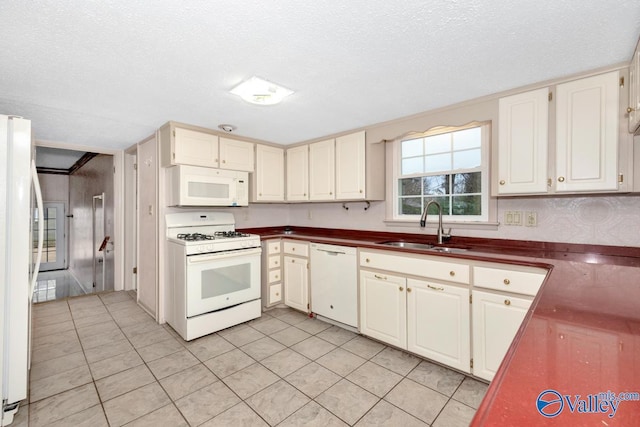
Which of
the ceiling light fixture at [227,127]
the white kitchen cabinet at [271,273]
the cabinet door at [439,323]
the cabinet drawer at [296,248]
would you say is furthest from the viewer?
the white kitchen cabinet at [271,273]

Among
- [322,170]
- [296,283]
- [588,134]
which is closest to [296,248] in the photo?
[296,283]

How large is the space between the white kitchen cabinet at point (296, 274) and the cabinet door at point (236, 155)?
3.43 feet

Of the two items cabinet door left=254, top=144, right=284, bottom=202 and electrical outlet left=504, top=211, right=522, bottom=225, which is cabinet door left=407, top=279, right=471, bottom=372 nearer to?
electrical outlet left=504, top=211, right=522, bottom=225

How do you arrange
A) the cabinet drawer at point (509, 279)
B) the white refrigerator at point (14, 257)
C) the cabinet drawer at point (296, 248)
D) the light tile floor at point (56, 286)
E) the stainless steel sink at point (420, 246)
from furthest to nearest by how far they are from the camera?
the light tile floor at point (56, 286) < the cabinet drawer at point (296, 248) < the stainless steel sink at point (420, 246) < the cabinet drawer at point (509, 279) < the white refrigerator at point (14, 257)

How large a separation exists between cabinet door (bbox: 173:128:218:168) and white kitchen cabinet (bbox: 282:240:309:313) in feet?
4.19

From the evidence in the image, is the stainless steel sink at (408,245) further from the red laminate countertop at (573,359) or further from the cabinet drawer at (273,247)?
the red laminate countertop at (573,359)

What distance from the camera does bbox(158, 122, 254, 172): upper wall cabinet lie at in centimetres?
292

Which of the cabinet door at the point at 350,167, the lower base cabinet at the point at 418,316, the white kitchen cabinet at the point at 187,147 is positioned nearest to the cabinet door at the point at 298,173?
the cabinet door at the point at 350,167

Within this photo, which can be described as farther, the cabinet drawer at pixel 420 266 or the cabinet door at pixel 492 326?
the cabinet drawer at pixel 420 266

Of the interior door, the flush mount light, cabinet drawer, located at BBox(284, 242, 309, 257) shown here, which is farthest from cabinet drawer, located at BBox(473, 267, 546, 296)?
the interior door

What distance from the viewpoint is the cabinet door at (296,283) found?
3275 millimetres

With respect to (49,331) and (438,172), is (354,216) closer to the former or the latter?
(438,172)

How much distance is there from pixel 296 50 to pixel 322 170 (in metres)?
1.93

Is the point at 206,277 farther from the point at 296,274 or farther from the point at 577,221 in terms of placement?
the point at 577,221
